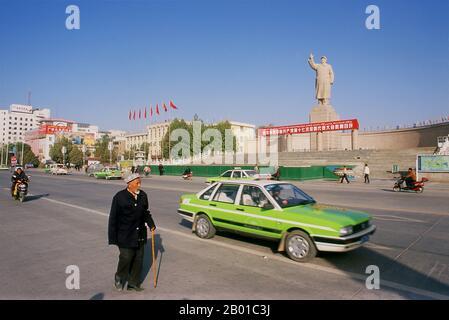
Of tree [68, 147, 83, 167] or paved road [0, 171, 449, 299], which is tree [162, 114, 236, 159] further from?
paved road [0, 171, 449, 299]

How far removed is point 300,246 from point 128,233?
10.4 ft

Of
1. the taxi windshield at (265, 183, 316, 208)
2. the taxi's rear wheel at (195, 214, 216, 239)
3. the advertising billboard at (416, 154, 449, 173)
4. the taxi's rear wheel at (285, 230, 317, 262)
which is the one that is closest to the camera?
the taxi's rear wheel at (285, 230, 317, 262)

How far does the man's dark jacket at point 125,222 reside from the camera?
175 inches

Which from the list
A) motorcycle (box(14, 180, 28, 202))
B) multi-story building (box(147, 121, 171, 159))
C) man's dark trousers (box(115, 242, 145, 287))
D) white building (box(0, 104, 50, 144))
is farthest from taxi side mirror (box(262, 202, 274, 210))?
white building (box(0, 104, 50, 144))

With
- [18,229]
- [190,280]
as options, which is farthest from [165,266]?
[18,229]

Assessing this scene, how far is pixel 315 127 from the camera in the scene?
43.8m

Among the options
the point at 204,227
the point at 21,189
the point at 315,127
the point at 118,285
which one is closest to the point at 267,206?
the point at 204,227

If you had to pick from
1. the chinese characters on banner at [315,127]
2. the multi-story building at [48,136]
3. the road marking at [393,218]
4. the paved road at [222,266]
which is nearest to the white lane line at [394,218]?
the road marking at [393,218]

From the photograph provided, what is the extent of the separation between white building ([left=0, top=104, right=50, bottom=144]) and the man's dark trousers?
177 meters

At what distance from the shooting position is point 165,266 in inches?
217

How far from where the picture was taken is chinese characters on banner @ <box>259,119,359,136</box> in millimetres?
40469

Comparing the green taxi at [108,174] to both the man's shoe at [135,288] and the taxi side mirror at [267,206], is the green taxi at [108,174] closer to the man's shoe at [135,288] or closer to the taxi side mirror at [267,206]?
the taxi side mirror at [267,206]

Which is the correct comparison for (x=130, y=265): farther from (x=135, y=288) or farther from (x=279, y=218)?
(x=279, y=218)
